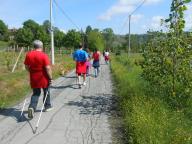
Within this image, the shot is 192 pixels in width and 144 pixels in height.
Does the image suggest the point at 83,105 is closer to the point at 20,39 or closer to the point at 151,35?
the point at 151,35

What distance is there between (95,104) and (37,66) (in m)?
2.76

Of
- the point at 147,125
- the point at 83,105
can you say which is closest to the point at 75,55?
the point at 83,105

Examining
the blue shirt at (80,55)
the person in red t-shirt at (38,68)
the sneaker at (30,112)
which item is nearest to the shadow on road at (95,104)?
the person in red t-shirt at (38,68)

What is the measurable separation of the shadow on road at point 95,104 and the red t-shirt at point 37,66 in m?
1.44

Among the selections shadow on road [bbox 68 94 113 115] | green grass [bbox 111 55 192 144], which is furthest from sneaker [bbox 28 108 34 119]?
green grass [bbox 111 55 192 144]

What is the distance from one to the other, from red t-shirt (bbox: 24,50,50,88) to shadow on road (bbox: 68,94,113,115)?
144cm

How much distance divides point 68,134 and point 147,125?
161cm

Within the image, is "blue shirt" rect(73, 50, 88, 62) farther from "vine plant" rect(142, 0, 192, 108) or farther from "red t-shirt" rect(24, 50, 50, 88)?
"red t-shirt" rect(24, 50, 50, 88)

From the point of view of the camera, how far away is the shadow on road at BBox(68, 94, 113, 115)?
35.7 ft

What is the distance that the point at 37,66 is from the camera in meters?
9.94

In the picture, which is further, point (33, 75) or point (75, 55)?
point (75, 55)

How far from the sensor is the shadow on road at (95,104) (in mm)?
10870

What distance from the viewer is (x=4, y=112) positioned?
1062 cm

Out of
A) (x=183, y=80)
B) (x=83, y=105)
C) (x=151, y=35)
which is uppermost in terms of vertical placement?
(x=151, y=35)
